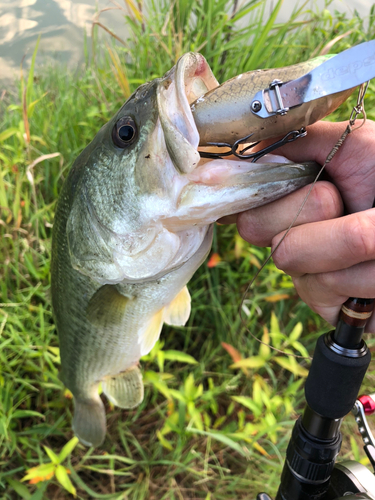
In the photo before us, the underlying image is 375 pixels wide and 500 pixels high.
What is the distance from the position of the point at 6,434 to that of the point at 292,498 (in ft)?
3.93

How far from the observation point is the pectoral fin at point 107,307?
3.81 ft

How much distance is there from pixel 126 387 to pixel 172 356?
27cm

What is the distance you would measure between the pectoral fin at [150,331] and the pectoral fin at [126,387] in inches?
9.9

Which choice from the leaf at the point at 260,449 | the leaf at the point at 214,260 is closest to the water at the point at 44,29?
the leaf at the point at 214,260

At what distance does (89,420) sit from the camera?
1.62 m

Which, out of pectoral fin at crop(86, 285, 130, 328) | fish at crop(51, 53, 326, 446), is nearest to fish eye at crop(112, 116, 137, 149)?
fish at crop(51, 53, 326, 446)

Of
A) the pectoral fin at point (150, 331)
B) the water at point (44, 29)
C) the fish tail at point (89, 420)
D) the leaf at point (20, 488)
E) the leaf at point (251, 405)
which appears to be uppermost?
the water at point (44, 29)

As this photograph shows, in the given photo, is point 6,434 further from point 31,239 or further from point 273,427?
point 273,427

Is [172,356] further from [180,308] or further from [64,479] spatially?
[64,479]

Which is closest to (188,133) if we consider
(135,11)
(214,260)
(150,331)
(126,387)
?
(150,331)

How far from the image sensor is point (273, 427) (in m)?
1.60

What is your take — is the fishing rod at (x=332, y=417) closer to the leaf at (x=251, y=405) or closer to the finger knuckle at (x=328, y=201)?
the finger knuckle at (x=328, y=201)

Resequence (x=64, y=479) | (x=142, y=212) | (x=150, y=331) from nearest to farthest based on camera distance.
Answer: (x=142, y=212) < (x=150, y=331) < (x=64, y=479)

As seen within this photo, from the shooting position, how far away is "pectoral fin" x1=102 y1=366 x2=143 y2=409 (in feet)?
5.06
